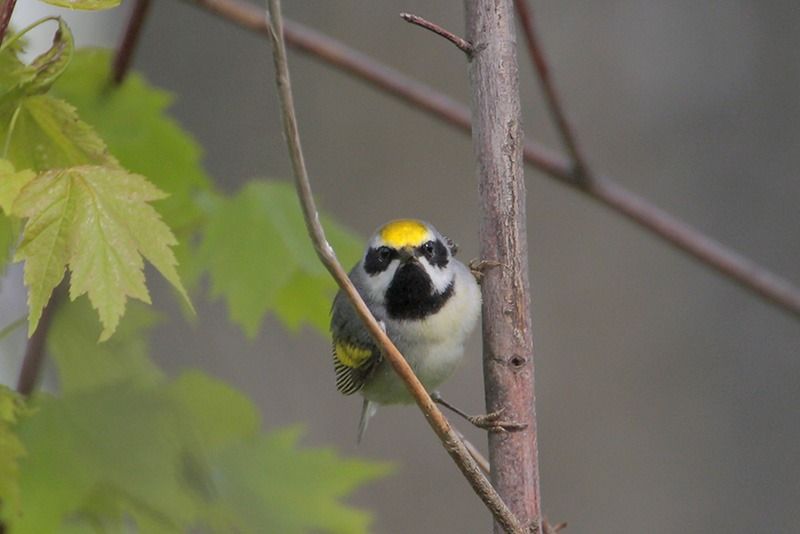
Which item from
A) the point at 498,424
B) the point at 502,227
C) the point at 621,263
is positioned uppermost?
the point at 621,263

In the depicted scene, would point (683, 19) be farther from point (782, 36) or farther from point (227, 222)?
point (227, 222)

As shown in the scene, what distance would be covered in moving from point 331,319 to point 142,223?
85cm

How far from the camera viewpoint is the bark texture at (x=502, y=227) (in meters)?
1.27

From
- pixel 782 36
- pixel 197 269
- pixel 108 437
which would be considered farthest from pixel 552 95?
pixel 782 36

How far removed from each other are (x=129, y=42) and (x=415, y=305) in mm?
795

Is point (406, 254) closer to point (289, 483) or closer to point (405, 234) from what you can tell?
point (405, 234)

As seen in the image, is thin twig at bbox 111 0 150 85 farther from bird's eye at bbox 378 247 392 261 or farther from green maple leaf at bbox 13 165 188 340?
green maple leaf at bbox 13 165 188 340

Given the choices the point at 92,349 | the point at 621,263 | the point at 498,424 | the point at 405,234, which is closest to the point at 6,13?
the point at 498,424

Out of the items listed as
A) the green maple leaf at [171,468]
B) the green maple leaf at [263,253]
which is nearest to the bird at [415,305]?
the green maple leaf at [263,253]

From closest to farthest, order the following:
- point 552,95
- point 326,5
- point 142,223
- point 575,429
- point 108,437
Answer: point 142,223
point 108,437
point 552,95
point 575,429
point 326,5

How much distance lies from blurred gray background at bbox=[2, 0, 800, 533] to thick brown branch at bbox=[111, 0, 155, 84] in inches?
65.5

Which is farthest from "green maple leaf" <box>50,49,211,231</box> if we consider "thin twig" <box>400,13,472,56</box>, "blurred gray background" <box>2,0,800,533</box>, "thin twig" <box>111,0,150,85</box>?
"blurred gray background" <box>2,0,800,533</box>

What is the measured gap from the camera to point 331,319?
213 centimetres

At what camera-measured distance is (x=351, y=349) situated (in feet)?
6.68
